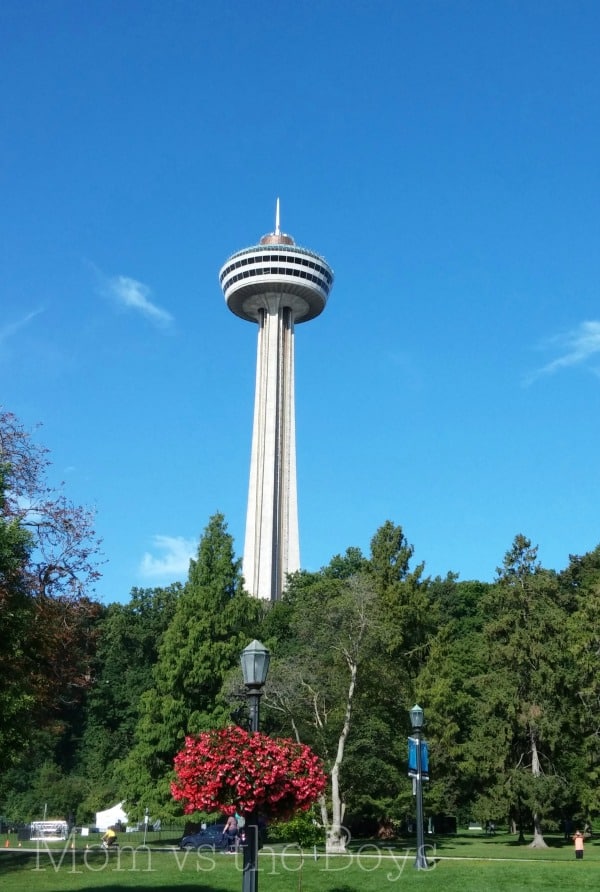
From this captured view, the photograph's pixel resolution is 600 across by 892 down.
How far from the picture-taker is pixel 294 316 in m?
108

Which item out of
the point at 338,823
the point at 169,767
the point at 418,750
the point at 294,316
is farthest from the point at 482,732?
the point at 294,316

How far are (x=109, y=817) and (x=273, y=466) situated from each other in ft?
157

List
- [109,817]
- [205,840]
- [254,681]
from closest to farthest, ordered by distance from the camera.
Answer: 1. [254,681]
2. [205,840]
3. [109,817]

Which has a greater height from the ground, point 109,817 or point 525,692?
point 525,692

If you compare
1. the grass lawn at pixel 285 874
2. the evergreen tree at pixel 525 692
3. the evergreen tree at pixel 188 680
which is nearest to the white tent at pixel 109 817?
the evergreen tree at pixel 188 680

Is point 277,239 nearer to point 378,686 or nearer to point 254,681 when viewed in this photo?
point 378,686

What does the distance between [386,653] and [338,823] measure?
903 cm

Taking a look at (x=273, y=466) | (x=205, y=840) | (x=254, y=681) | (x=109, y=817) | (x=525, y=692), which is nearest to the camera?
(x=254, y=681)

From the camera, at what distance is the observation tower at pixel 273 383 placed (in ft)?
313

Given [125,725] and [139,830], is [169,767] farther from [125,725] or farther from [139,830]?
[125,725]

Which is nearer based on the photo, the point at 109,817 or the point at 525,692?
the point at 525,692

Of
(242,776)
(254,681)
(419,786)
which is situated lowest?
(419,786)

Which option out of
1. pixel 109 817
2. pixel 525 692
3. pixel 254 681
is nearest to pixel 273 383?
pixel 109 817

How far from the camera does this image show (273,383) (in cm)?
10031
